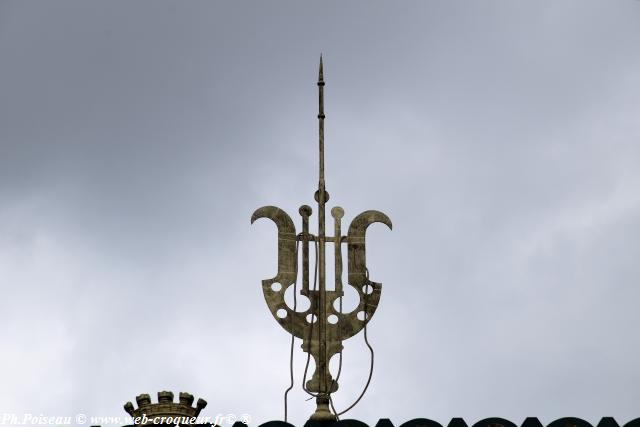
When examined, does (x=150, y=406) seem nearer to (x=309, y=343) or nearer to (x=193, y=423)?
(x=193, y=423)

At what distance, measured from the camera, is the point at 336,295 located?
24.2m

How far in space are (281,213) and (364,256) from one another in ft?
4.78

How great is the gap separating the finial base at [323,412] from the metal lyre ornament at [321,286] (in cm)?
2

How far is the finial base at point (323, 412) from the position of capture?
22.6m

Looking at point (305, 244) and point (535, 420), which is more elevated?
point (305, 244)

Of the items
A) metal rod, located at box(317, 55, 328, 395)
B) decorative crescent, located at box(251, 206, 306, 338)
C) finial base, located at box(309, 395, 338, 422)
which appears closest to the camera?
finial base, located at box(309, 395, 338, 422)

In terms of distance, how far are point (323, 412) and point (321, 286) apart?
7.26 feet

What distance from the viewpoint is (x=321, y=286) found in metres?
24.2

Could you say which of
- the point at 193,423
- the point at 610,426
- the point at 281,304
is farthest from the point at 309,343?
the point at 610,426

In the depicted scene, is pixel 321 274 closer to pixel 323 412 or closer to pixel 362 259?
pixel 362 259

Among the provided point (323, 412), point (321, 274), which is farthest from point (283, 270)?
point (323, 412)

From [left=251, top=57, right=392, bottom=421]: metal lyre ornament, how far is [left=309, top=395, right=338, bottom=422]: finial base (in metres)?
0.02

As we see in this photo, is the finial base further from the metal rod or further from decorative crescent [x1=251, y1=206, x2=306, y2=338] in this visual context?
decorative crescent [x1=251, y1=206, x2=306, y2=338]

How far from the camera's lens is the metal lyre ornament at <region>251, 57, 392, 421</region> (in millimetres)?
23781
